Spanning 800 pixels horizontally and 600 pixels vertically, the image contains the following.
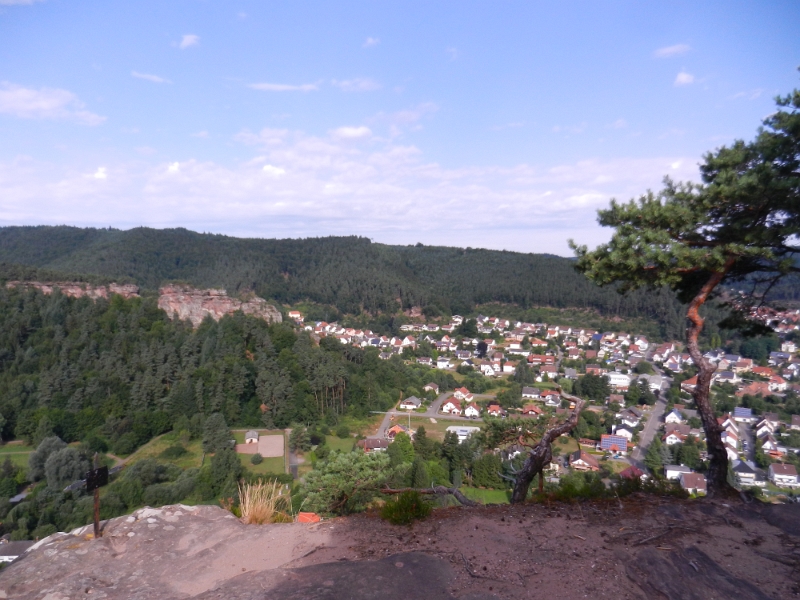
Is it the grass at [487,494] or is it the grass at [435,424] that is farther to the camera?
the grass at [435,424]

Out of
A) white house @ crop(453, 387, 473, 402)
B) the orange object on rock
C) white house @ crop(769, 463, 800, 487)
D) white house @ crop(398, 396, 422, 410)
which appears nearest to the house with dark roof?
white house @ crop(769, 463, 800, 487)

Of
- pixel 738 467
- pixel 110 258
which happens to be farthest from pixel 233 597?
pixel 110 258

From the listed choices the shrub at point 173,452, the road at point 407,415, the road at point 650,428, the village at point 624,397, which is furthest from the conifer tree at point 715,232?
the shrub at point 173,452

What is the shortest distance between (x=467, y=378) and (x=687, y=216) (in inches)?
1157

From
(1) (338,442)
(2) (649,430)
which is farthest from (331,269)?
(2) (649,430)

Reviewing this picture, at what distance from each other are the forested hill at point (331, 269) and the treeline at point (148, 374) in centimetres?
3759

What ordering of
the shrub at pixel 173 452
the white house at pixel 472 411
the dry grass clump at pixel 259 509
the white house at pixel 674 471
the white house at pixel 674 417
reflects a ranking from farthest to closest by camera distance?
1. the white house at pixel 472 411
2. the white house at pixel 674 417
3. the shrub at pixel 173 452
4. the white house at pixel 674 471
5. the dry grass clump at pixel 259 509

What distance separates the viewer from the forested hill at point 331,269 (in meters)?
66.6

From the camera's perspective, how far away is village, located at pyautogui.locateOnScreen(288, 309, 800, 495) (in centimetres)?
1516

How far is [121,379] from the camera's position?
2456cm

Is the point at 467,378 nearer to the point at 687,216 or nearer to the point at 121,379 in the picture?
the point at 121,379

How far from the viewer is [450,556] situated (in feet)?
11.2

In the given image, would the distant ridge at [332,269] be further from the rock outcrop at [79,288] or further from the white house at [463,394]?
the white house at [463,394]

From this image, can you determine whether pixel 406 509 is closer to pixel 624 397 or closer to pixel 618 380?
pixel 624 397
